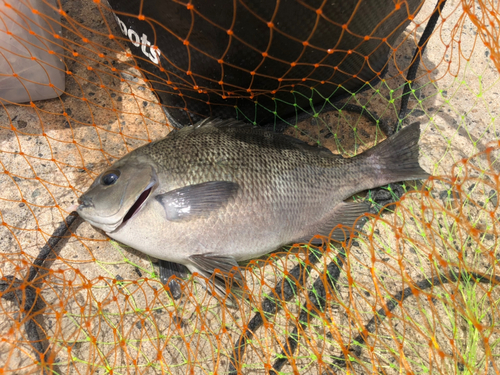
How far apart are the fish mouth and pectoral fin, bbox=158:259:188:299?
0.99 ft

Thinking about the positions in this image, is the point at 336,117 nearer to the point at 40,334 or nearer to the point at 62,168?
the point at 62,168

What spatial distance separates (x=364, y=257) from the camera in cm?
188

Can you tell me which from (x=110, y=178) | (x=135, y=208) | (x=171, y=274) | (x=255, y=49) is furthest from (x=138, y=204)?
(x=255, y=49)

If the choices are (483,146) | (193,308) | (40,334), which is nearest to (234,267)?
(193,308)

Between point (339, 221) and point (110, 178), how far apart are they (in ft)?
3.86

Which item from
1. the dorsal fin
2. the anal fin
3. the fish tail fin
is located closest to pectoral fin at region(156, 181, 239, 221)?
the anal fin

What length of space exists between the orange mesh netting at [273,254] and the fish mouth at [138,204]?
0.31 m

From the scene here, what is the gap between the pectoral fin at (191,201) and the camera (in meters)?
1.56

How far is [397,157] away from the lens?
1.85 m

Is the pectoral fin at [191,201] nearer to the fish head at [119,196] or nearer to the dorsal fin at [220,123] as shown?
the fish head at [119,196]

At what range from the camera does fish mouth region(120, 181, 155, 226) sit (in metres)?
1.61

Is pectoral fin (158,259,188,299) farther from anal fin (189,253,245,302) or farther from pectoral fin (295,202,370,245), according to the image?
pectoral fin (295,202,370,245)

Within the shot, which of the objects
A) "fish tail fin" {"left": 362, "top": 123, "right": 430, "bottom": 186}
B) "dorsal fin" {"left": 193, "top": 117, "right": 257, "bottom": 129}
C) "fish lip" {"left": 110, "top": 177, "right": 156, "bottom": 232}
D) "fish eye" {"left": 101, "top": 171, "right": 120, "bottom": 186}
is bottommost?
"fish lip" {"left": 110, "top": 177, "right": 156, "bottom": 232}

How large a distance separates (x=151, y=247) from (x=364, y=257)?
113 centimetres
